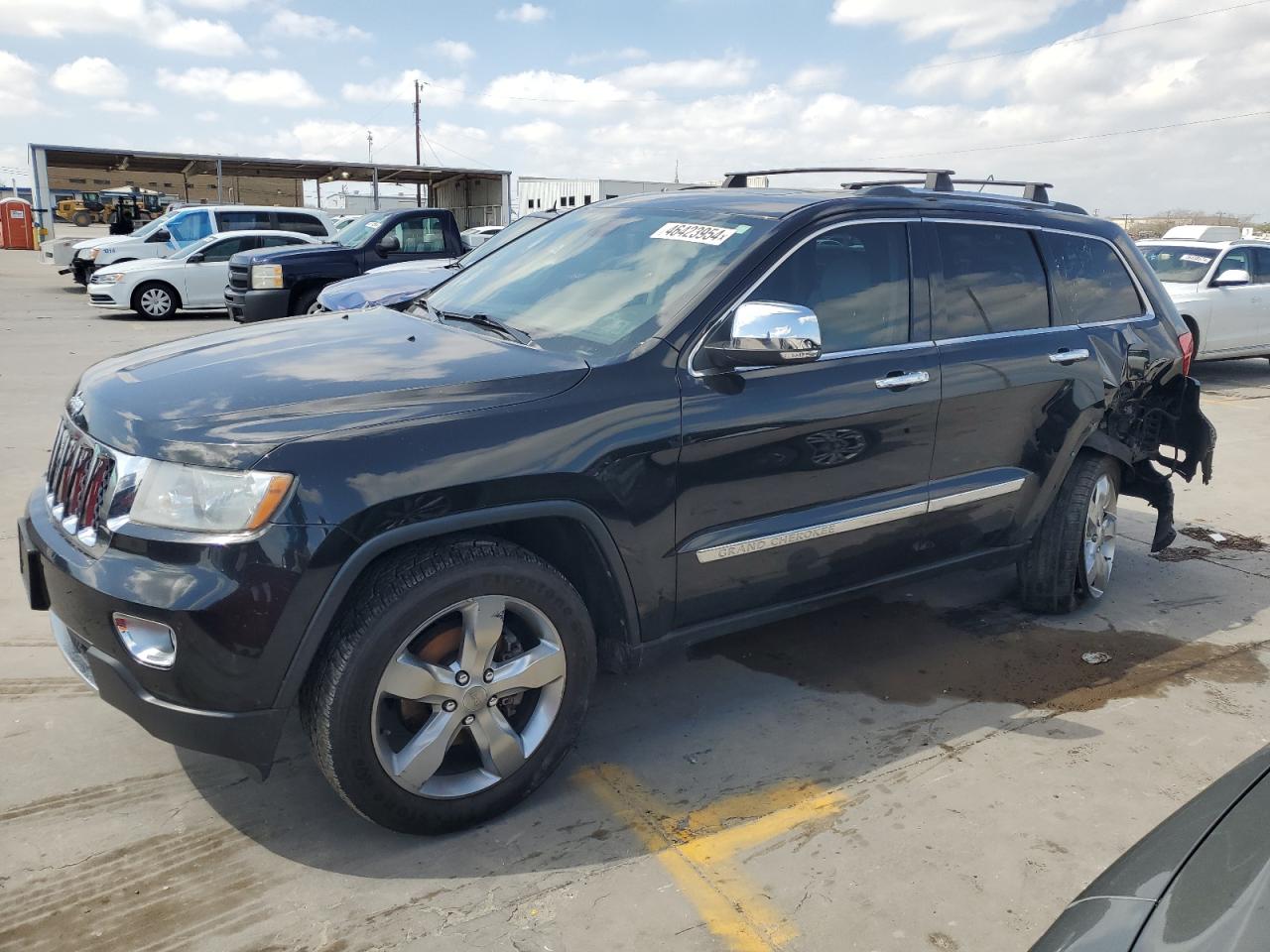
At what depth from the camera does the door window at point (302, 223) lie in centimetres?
1767

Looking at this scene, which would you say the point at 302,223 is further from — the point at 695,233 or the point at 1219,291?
the point at 695,233

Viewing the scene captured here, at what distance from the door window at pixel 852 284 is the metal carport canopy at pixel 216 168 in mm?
36778

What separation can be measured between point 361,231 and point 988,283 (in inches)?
411

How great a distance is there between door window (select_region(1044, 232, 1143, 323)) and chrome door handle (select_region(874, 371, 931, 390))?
44.3 inches

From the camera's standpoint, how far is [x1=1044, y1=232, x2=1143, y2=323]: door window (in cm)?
446

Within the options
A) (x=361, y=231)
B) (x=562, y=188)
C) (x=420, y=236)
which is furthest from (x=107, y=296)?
(x=562, y=188)

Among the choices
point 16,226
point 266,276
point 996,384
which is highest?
point 16,226

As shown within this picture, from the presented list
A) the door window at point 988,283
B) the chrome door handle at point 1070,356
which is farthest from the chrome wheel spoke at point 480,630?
the chrome door handle at point 1070,356

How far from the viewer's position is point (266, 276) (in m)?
10.8

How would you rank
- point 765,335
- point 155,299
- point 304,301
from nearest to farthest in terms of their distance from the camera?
point 765,335, point 304,301, point 155,299

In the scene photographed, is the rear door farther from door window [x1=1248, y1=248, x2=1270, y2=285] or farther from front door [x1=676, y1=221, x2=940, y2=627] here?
door window [x1=1248, y1=248, x2=1270, y2=285]

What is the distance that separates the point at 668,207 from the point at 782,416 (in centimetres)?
114

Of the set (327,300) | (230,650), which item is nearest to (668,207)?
(230,650)

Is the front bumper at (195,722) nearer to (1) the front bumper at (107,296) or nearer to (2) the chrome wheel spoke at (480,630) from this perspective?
(2) the chrome wheel spoke at (480,630)
